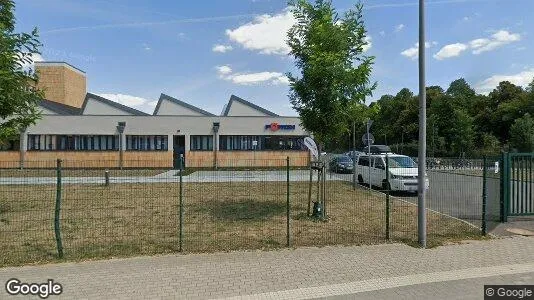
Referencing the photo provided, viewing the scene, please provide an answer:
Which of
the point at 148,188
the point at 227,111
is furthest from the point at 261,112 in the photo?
the point at 148,188

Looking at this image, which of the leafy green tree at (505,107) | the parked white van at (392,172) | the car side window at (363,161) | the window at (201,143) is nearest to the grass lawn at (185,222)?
the parked white van at (392,172)

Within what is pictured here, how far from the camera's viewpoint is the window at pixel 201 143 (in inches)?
1296

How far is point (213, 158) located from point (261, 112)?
600 centimetres

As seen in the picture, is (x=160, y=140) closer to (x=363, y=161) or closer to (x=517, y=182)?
(x=363, y=161)

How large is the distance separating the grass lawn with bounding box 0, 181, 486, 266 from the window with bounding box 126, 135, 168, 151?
1739 centimetres

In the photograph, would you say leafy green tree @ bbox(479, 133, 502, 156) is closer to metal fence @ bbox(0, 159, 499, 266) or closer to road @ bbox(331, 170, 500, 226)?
road @ bbox(331, 170, 500, 226)

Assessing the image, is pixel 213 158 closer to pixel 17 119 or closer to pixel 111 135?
pixel 111 135

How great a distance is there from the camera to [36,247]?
7613mm

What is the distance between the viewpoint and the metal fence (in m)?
7.82

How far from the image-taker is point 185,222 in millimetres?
10062

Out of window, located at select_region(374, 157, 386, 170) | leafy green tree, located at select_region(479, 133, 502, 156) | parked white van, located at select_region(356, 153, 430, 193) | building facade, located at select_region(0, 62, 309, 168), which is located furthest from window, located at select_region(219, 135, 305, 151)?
leafy green tree, located at select_region(479, 133, 502, 156)

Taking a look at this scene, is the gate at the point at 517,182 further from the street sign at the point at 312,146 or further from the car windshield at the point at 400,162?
the car windshield at the point at 400,162

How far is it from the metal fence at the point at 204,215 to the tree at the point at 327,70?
Result: 1.52 m

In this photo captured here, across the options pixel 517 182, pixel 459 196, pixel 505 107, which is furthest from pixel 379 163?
pixel 505 107
